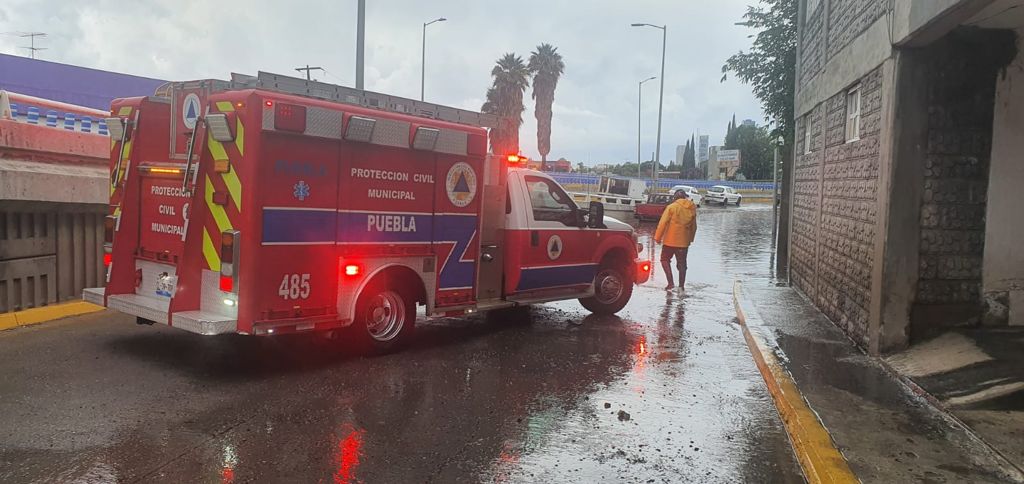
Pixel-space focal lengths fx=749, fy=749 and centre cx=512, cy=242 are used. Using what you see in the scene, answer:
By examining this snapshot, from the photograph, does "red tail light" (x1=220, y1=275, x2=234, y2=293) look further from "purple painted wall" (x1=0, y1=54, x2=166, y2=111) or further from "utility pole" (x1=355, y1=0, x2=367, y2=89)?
"purple painted wall" (x1=0, y1=54, x2=166, y2=111)

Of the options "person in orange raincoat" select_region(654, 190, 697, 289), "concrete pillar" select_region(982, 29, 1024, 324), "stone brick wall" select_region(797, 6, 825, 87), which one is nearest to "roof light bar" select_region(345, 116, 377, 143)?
"concrete pillar" select_region(982, 29, 1024, 324)

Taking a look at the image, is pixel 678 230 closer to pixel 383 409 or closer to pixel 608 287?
pixel 608 287

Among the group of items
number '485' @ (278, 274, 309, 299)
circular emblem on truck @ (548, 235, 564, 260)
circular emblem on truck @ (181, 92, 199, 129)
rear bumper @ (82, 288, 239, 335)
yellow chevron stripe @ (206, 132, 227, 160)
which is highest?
circular emblem on truck @ (181, 92, 199, 129)

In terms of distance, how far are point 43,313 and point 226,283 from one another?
137 inches

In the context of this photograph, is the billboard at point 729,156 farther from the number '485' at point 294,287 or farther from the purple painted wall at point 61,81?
the number '485' at point 294,287

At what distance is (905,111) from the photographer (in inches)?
260

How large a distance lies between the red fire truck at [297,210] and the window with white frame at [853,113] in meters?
3.95

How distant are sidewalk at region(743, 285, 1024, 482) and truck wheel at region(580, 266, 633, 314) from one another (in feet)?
7.84

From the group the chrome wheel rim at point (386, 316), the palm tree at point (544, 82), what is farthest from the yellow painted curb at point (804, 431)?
the palm tree at point (544, 82)

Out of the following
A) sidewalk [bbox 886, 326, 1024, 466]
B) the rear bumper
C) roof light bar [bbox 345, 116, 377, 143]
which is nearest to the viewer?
sidewalk [bbox 886, 326, 1024, 466]

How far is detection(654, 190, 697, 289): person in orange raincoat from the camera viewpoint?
12906mm

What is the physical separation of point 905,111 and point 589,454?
4.32 metres

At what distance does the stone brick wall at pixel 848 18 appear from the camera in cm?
769

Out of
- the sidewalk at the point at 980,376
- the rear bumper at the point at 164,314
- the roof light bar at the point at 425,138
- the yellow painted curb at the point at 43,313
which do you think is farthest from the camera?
the yellow painted curb at the point at 43,313
